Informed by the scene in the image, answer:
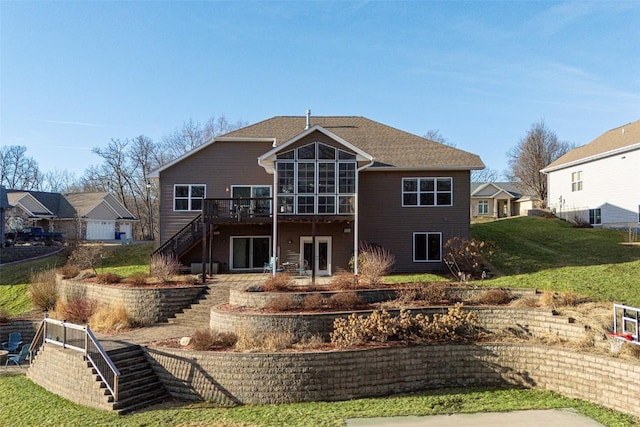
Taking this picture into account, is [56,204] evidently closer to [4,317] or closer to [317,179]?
[4,317]

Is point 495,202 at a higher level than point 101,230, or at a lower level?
higher

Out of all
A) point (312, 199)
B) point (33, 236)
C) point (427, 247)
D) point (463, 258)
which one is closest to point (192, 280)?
point (312, 199)

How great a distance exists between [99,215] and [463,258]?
32.9 metres

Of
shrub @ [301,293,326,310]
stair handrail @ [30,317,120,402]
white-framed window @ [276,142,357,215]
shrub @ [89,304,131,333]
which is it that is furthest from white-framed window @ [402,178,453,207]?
stair handrail @ [30,317,120,402]

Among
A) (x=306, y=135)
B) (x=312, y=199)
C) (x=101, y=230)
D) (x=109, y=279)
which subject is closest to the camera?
(x=109, y=279)

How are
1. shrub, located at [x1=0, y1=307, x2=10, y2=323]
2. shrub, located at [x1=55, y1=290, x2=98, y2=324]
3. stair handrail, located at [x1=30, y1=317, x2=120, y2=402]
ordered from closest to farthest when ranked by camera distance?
stair handrail, located at [x1=30, y1=317, x2=120, y2=402] < shrub, located at [x1=55, y1=290, x2=98, y2=324] < shrub, located at [x1=0, y1=307, x2=10, y2=323]

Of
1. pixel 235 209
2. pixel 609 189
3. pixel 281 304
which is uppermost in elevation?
pixel 609 189

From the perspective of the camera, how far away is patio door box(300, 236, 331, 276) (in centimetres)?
2156

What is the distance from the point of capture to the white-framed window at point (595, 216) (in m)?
29.1

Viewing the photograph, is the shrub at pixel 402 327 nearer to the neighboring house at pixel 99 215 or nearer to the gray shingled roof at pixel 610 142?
the gray shingled roof at pixel 610 142

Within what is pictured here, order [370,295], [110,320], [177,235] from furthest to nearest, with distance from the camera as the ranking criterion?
[177,235]
[110,320]
[370,295]

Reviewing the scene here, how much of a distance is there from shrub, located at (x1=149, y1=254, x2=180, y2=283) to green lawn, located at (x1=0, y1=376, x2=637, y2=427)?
22.4 feet

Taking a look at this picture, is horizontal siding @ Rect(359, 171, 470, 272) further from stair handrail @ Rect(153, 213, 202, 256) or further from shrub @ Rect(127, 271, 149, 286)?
shrub @ Rect(127, 271, 149, 286)

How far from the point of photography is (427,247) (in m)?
21.5
